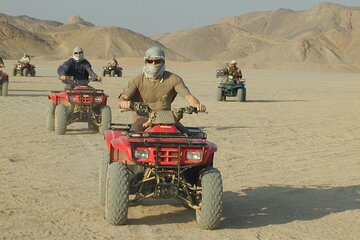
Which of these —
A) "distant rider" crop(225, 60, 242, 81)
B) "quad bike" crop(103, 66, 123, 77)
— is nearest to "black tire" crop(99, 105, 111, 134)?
"distant rider" crop(225, 60, 242, 81)

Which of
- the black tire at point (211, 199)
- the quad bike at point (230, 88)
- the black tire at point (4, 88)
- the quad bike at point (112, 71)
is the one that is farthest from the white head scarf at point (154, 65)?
the quad bike at point (112, 71)

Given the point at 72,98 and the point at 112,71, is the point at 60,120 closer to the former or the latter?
the point at 72,98

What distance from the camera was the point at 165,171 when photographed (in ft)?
21.7

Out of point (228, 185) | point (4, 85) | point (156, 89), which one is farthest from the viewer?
point (4, 85)

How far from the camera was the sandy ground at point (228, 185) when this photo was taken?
675 centimetres

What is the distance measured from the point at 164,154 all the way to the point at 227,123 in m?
10.00

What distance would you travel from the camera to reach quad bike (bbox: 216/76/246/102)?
78.8 feet

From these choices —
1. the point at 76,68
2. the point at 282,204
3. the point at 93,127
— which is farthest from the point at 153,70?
the point at 93,127

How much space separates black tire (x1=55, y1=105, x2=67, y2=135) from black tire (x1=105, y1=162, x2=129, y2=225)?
7.00 metres

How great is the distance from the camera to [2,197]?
7.92 meters

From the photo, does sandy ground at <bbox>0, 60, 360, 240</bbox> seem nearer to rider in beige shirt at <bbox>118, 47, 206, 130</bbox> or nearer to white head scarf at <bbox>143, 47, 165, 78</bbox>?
rider in beige shirt at <bbox>118, 47, 206, 130</bbox>

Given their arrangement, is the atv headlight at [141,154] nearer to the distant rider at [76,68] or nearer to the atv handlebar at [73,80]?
the atv handlebar at [73,80]

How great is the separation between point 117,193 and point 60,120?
23.6ft

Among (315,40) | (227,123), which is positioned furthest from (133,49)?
(227,123)
